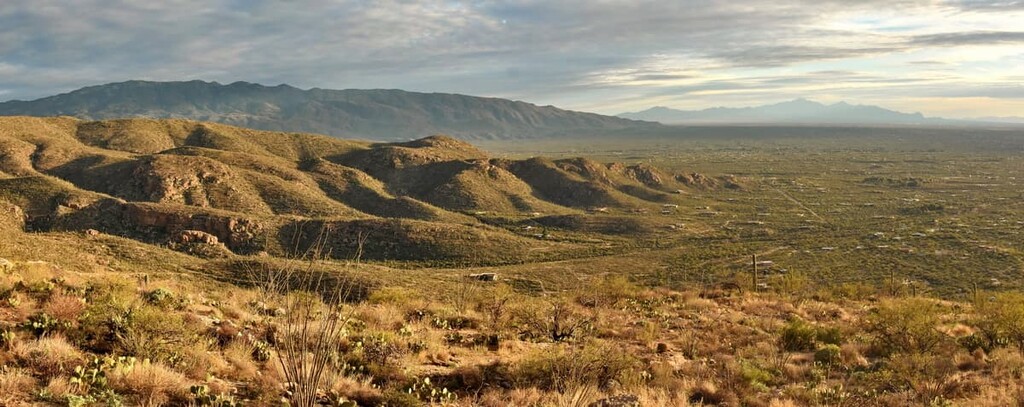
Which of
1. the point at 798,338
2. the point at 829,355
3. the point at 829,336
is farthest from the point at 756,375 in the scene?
the point at 829,336

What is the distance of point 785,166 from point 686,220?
101 m

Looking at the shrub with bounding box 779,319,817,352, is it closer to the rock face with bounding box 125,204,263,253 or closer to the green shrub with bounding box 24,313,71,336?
the green shrub with bounding box 24,313,71,336

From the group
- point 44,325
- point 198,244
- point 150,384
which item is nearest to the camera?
point 150,384

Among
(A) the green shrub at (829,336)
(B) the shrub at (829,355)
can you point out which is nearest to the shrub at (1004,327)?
(A) the green shrub at (829,336)

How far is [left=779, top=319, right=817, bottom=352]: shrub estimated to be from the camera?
16.1 m

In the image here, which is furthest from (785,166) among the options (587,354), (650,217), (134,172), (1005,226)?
(587,354)

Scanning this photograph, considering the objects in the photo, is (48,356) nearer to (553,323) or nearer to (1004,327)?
(553,323)

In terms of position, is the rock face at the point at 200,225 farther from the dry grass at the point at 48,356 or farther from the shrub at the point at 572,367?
the shrub at the point at 572,367

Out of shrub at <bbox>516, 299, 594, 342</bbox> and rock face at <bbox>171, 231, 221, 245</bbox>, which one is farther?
rock face at <bbox>171, 231, 221, 245</bbox>

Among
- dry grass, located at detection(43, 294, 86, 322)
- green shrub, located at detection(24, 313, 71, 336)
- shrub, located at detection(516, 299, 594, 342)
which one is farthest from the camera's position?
shrub, located at detection(516, 299, 594, 342)

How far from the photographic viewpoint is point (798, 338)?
16.3 metres

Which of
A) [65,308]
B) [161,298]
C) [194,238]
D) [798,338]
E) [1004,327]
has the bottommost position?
[194,238]

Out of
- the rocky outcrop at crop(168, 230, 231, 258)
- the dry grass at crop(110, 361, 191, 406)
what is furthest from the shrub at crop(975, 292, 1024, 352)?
the rocky outcrop at crop(168, 230, 231, 258)

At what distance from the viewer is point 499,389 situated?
10180 millimetres
